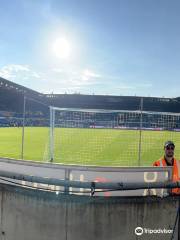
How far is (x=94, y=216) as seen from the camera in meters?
3.50

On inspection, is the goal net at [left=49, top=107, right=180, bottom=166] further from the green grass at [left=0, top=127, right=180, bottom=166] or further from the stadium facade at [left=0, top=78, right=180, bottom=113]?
the stadium facade at [left=0, top=78, right=180, bottom=113]

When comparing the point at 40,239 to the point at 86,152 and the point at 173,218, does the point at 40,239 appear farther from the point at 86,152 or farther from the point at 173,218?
the point at 86,152

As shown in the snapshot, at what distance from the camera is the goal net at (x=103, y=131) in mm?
8922

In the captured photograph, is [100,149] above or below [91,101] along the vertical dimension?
below

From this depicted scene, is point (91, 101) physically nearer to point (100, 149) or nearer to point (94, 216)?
point (100, 149)

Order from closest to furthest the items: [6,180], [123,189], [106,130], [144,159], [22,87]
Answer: [123,189]
[6,180]
[106,130]
[144,159]
[22,87]

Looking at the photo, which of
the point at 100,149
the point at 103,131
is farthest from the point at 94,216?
the point at 100,149

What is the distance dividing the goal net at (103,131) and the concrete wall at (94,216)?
14.5ft

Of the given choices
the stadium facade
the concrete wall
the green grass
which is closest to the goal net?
the green grass

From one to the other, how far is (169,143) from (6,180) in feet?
7.73

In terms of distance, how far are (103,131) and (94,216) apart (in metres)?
7.56

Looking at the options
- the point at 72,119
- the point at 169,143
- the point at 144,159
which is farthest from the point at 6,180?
the point at 144,159

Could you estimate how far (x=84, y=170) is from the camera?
3875 millimetres

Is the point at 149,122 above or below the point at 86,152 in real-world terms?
above
